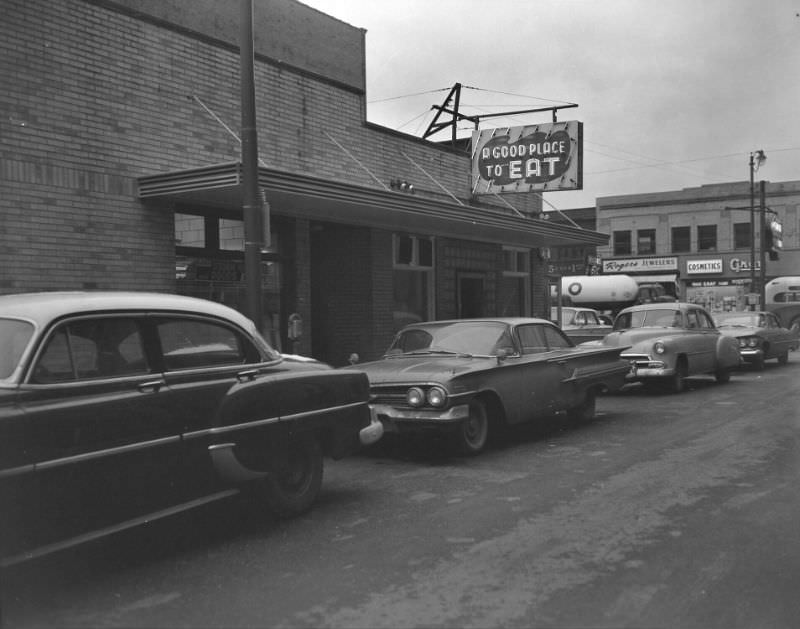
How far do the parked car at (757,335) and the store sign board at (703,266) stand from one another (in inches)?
1157

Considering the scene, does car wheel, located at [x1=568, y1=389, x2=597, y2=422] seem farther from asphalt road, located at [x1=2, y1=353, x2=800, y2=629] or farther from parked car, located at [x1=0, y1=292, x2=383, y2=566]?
A: parked car, located at [x1=0, y1=292, x2=383, y2=566]

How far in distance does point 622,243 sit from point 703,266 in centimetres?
558

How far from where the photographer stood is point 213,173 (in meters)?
10.1

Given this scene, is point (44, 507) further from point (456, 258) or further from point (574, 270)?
point (574, 270)

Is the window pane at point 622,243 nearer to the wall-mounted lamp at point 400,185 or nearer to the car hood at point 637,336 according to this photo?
the wall-mounted lamp at point 400,185

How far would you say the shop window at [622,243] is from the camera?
53438 millimetres

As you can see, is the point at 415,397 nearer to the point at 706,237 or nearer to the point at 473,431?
the point at 473,431

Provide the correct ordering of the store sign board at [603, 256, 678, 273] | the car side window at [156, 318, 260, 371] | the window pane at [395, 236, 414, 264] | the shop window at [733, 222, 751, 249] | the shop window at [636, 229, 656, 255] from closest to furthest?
the car side window at [156, 318, 260, 371] < the window pane at [395, 236, 414, 264] < the shop window at [733, 222, 751, 249] < the store sign board at [603, 256, 678, 273] < the shop window at [636, 229, 656, 255]

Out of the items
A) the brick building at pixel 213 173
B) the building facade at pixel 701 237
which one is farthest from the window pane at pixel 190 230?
the building facade at pixel 701 237

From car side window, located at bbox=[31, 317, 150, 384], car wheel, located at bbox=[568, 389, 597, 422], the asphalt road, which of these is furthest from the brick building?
car side window, located at bbox=[31, 317, 150, 384]

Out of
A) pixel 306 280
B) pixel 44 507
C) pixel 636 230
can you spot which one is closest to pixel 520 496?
pixel 44 507

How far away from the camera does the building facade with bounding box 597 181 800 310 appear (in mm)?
49281

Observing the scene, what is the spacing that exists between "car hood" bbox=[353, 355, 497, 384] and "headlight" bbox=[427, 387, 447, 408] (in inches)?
6.1

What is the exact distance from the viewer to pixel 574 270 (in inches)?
856
